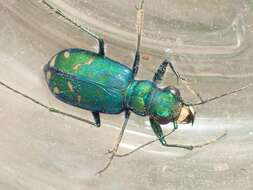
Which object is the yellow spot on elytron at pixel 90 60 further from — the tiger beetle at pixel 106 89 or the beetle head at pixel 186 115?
the beetle head at pixel 186 115

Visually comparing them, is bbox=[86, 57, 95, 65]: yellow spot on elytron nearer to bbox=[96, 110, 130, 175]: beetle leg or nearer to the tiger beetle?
the tiger beetle

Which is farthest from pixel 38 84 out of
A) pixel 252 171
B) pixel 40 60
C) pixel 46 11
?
pixel 252 171

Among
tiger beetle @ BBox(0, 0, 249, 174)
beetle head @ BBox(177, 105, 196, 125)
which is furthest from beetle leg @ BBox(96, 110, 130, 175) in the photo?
beetle head @ BBox(177, 105, 196, 125)

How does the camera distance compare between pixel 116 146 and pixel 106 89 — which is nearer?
pixel 106 89

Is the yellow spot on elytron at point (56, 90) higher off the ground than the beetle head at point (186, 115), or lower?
higher

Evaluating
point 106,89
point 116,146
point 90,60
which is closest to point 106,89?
point 106,89

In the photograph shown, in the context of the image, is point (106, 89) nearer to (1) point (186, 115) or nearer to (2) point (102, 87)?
(2) point (102, 87)

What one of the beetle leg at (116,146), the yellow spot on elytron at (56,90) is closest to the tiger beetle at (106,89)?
the yellow spot on elytron at (56,90)

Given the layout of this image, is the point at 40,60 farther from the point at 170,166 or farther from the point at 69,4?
the point at 170,166
